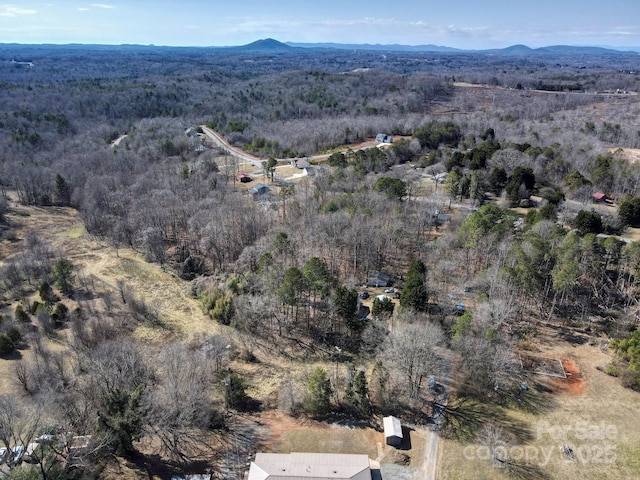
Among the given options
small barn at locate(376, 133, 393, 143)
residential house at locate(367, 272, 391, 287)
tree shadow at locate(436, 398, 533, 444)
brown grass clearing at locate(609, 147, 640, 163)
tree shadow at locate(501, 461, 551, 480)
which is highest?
small barn at locate(376, 133, 393, 143)

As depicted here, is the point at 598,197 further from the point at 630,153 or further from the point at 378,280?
the point at 378,280

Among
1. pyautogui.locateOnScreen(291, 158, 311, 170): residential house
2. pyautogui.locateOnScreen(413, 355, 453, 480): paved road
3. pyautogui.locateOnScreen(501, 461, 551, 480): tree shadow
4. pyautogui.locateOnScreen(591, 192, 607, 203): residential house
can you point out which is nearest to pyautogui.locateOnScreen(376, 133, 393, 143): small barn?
pyautogui.locateOnScreen(291, 158, 311, 170): residential house

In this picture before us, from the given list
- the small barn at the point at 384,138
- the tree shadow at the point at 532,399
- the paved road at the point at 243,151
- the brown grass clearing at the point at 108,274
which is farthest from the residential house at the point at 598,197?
the brown grass clearing at the point at 108,274

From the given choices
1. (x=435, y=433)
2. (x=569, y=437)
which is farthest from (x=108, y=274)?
(x=569, y=437)

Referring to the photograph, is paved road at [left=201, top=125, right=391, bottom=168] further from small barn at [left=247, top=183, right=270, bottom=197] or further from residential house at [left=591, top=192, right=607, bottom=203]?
residential house at [left=591, top=192, right=607, bottom=203]

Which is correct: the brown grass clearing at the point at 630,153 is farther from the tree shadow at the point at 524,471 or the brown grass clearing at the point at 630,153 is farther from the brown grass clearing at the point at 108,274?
the brown grass clearing at the point at 108,274

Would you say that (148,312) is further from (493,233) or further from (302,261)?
(493,233)

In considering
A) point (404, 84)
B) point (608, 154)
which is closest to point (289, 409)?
point (608, 154)

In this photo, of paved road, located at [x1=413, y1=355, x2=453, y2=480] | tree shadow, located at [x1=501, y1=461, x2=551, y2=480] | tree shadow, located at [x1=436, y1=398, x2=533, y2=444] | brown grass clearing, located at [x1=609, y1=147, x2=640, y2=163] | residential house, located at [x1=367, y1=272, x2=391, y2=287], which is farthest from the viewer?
brown grass clearing, located at [x1=609, y1=147, x2=640, y2=163]
